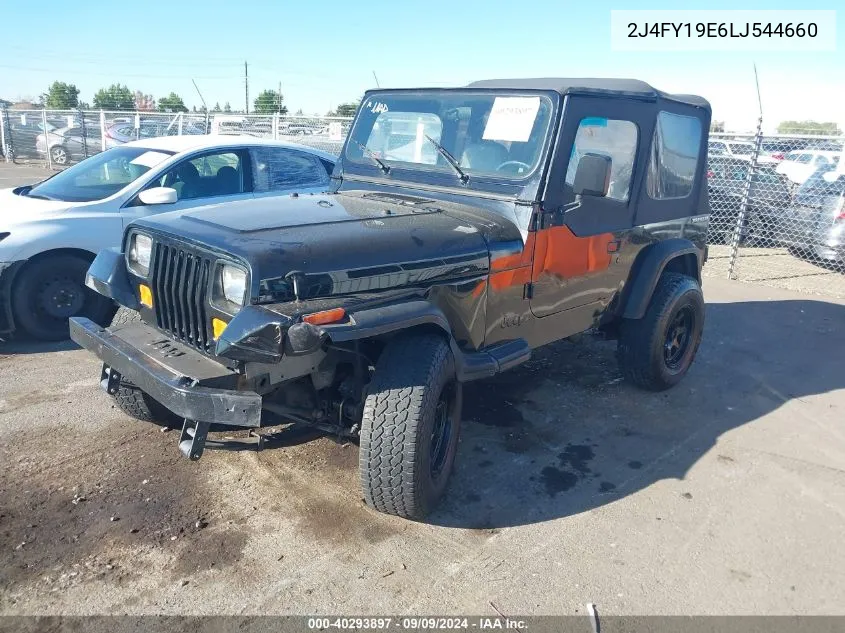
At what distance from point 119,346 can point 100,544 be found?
3.00 ft

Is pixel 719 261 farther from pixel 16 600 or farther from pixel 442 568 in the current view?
pixel 16 600

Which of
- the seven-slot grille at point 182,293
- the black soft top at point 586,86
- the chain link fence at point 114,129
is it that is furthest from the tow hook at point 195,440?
the chain link fence at point 114,129

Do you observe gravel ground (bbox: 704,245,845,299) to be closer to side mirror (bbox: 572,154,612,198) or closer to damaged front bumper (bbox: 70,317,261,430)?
side mirror (bbox: 572,154,612,198)

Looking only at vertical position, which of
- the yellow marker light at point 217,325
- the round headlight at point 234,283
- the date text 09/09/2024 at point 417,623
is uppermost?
the round headlight at point 234,283

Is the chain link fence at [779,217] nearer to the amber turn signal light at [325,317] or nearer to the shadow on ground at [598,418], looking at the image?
the shadow on ground at [598,418]

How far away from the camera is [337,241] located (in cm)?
306

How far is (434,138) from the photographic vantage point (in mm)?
4164

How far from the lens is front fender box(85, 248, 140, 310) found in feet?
11.8

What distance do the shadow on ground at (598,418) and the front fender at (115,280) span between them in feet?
6.56

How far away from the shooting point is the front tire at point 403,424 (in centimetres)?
297

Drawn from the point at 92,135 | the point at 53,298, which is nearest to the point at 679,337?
the point at 53,298

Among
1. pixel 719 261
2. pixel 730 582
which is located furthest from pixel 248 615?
pixel 719 261

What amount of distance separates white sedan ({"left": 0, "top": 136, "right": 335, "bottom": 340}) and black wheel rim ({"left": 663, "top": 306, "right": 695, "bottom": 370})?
3.52 metres

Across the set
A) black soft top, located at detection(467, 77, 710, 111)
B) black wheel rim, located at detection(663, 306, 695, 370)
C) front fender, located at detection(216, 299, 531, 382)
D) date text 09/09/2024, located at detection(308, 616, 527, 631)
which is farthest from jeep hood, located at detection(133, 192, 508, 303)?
black wheel rim, located at detection(663, 306, 695, 370)
